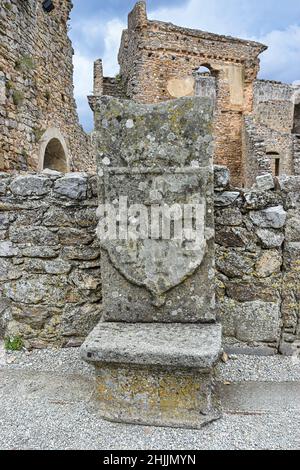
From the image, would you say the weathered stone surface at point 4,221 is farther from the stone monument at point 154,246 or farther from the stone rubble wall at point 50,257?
the stone monument at point 154,246

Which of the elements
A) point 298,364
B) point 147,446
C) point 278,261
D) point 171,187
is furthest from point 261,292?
point 147,446

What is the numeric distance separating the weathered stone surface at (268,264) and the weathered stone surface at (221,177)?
602mm

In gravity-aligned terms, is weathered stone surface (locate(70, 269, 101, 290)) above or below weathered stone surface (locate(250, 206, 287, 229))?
below

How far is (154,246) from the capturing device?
7.29ft

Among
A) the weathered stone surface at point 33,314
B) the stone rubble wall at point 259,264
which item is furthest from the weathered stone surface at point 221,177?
the weathered stone surface at point 33,314

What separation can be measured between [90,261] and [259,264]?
1.31 m

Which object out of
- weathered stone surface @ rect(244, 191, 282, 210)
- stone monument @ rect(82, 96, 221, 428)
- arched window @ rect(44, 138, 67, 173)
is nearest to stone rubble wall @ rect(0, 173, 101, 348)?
stone monument @ rect(82, 96, 221, 428)

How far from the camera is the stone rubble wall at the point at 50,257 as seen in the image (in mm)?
2820

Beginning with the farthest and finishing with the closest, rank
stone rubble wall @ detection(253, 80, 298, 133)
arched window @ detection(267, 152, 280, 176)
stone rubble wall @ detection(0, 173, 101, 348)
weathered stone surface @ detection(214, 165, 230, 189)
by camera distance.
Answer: stone rubble wall @ detection(253, 80, 298, 133)
arched window @ detection(267, 152, 280, 176)
stone rubble wall @ detection(0, 173, 101, 348)
weathered stone surface @ detection(214, 165, 230, 189)

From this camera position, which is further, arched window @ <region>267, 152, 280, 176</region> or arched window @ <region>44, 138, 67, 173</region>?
arched window @ <region>267, 152, 280, 176</region>

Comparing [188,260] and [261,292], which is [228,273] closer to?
[261,292]

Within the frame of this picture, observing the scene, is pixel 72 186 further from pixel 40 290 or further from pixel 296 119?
pixel 296 119

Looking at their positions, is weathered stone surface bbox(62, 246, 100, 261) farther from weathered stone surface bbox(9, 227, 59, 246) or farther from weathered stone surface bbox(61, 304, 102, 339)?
weathered stone surface bbox(61, 304, 102, 339)

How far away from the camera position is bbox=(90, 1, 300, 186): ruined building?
41.5 feet
